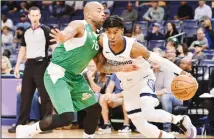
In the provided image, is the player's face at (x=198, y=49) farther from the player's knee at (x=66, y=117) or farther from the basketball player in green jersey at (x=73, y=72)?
the player's knee at (x=66, y=117)

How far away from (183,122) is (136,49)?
126cm

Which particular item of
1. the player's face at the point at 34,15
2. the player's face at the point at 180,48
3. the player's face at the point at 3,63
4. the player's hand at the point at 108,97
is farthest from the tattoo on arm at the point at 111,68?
the player's face at the point at 3,63

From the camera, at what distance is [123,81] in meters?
6.27

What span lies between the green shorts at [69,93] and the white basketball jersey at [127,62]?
1.51ft

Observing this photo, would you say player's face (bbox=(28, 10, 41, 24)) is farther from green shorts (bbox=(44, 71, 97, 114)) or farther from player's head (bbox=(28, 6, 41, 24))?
green shorts (bbox=(44, 71, 97, 114))

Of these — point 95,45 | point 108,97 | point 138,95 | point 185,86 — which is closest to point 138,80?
point 138,95

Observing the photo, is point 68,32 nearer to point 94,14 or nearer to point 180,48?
point 94,14

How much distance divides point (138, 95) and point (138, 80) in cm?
19

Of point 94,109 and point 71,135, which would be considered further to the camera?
point 71,135

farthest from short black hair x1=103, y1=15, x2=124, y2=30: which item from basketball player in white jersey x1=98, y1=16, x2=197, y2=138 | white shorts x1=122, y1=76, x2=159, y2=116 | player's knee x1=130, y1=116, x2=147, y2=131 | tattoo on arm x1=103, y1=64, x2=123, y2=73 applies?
player's knee x1=130, y1=116, x2=147, y2=131

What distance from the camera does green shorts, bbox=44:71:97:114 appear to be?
19.0 feet

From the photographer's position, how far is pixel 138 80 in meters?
6.26

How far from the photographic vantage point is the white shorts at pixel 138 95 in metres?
6.22

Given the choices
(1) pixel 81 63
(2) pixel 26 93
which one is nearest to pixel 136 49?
(1) pixel 81 63
